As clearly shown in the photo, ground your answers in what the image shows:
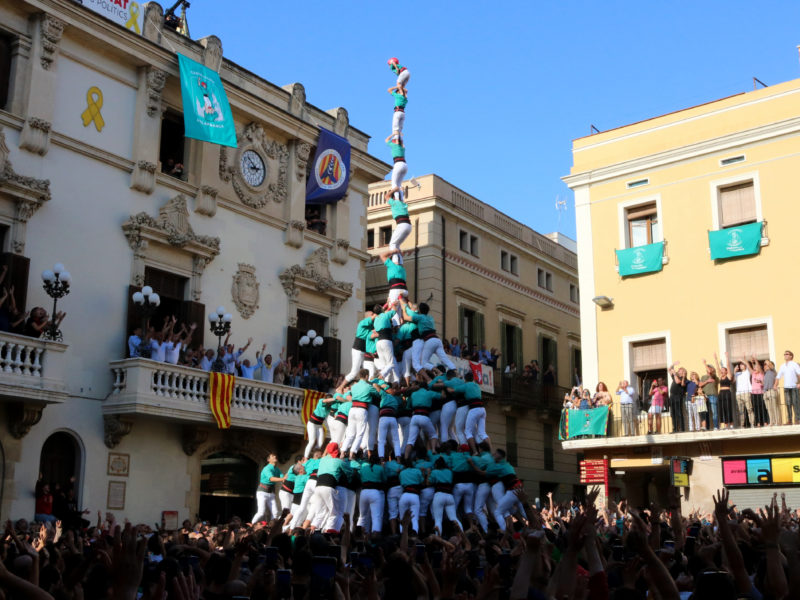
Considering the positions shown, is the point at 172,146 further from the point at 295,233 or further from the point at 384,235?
the point at 384,235

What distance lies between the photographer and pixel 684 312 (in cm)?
2455

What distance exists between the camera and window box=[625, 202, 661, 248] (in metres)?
25.7

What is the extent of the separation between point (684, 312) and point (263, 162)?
1244cm

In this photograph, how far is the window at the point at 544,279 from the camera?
40.2 metres

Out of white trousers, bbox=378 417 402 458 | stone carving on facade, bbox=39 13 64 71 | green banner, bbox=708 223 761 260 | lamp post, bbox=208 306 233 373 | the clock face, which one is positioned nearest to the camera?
white trousers, bbox=378 417 402 458

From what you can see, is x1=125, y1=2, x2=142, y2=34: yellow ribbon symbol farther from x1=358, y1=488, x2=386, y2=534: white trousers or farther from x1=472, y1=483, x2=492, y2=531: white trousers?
x1=472, y1=483, x2=492, y2=531: white trousers

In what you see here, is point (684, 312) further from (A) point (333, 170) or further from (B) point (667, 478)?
(A) point (333, 170)

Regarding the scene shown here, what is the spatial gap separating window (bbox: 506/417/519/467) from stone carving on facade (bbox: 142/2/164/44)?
19.4 meters

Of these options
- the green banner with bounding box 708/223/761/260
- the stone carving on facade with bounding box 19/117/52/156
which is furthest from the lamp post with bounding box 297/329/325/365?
the green banner with bounding box 708/223/761/260

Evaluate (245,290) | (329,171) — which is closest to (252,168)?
(329,171)

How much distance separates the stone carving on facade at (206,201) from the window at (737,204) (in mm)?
13492

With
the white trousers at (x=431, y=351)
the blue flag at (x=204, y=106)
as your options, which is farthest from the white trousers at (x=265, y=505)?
the blue flag at (x=204, y=106)

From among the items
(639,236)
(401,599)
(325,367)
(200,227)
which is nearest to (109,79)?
(200,227)

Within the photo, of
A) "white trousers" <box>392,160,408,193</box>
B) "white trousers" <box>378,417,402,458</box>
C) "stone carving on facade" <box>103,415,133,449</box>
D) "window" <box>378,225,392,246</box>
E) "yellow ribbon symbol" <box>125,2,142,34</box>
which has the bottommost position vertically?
"white trousers" <box>378,417,402,458</box>
